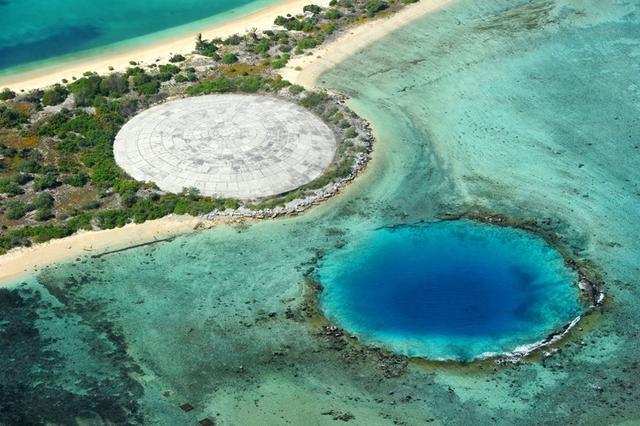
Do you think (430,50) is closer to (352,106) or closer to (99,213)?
(352,106)

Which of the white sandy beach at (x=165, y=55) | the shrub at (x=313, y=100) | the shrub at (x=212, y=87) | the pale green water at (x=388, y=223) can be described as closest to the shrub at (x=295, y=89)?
the shrub at (x=313, y=100)

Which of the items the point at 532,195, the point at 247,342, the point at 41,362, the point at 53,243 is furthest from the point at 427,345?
the point at 53,243

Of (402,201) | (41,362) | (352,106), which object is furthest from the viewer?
(352,106)

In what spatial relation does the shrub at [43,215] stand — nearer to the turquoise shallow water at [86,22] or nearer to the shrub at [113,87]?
the shrub at [113,87]

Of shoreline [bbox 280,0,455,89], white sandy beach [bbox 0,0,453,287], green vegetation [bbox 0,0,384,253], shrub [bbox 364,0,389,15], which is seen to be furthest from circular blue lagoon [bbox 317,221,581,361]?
shrub [bbox 364,0,389,15]

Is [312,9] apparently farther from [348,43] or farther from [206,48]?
[206,48]

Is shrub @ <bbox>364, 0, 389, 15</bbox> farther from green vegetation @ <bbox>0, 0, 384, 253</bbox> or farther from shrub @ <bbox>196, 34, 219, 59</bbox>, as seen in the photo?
shrub @ <bbox>196, 34, 219, 59</bbox>
